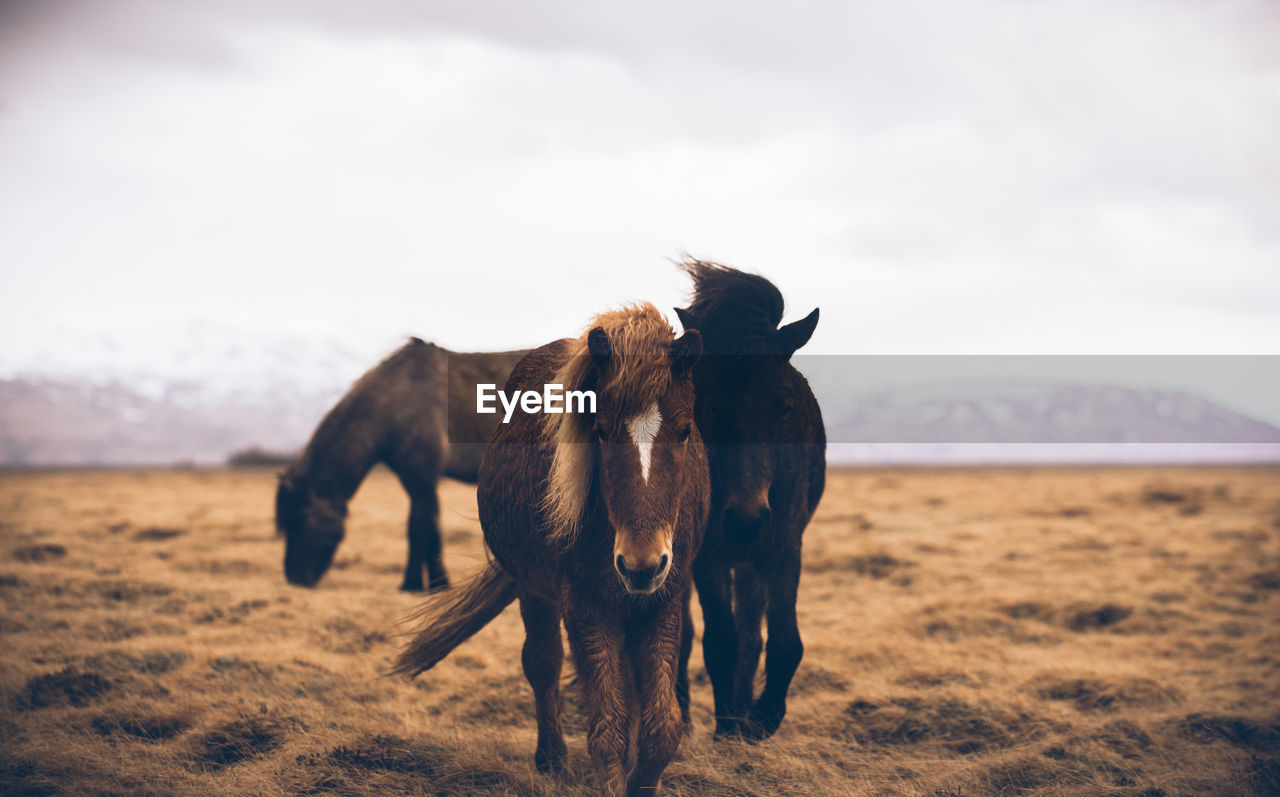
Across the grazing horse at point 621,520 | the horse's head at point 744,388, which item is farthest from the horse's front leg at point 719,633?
the grazing horse at point 621,520

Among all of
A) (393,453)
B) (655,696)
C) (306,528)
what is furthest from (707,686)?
(306,528)

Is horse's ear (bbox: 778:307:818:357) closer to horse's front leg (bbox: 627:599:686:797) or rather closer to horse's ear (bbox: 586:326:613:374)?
horse's ear (bbox: 586:326:613:374)

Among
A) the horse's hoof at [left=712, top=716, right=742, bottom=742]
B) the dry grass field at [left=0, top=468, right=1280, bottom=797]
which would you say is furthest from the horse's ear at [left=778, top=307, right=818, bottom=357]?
the dry grass field at [left=0, top=468, right=1280, bottom=797]

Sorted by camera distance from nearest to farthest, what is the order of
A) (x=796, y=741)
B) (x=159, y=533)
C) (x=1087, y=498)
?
(x=796, y=741) < (x=159, y=533) < (x=1087, y=498)

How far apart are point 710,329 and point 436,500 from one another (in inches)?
258

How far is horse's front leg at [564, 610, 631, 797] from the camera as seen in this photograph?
11.0ft

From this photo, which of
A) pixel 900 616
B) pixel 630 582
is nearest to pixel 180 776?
pixel 630 582

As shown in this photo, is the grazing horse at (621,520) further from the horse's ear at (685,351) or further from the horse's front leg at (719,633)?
the horse's front leg at (719,633)

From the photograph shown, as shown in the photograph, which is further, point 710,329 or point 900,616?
point 900,616

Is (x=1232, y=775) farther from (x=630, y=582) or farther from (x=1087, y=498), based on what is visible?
(x=1087, y=498)

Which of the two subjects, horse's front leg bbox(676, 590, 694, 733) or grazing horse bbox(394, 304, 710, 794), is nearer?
grazing horse bbox(394, 304, 710, 794)

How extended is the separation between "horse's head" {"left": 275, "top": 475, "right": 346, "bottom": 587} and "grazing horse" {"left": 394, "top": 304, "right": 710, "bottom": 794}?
6.65m

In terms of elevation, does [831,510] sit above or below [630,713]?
below

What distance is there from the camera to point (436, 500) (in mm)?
10125
